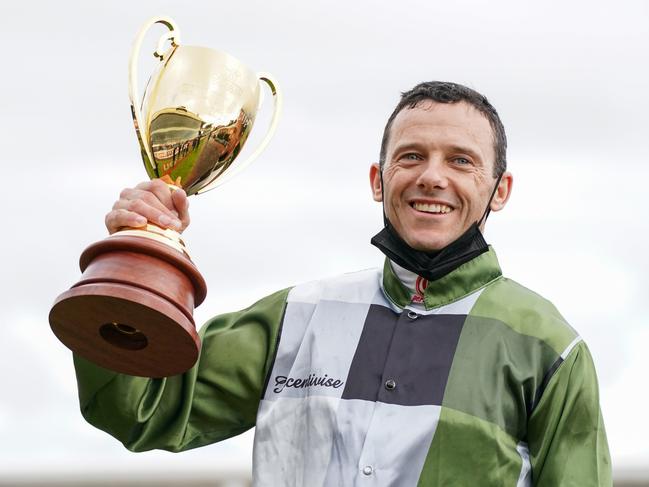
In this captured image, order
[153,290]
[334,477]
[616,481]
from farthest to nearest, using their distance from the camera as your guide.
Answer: [616,481] < [334,477] < [153,290]

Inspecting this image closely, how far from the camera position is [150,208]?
16.9 ft

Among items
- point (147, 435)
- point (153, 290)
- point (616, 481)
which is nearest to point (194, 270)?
point (153, 290)

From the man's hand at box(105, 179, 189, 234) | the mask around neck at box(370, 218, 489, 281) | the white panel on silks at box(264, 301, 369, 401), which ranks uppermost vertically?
the man's hand at box(105, 179, 189, 234)

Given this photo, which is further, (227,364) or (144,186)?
(227,364)

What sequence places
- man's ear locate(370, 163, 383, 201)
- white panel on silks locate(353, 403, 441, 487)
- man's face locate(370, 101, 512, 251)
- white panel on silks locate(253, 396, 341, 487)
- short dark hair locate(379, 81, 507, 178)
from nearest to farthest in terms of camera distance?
1. white panel on silks locate(353, 403, 441, 487)
2. white panel on silks locate(253, 396, 341, 487)
3. man's face locate(370, 101, 512, 251)
4. short dark hair locate(379, 81, 507, 178)
5. man's ear locate(370, 163, 383, 201)

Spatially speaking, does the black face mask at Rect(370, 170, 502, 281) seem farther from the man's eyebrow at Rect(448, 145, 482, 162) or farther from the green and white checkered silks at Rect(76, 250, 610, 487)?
the man's eyebrow at Rect(448, 145, 482, 162)

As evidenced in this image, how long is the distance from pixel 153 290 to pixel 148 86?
31.1 inches

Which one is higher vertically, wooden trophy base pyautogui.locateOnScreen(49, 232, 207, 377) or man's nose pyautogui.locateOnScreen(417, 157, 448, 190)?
man's nose pyautogui.locateOnScreen(417, 157, 448, 190)

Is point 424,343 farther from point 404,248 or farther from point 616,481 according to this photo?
point 616,481

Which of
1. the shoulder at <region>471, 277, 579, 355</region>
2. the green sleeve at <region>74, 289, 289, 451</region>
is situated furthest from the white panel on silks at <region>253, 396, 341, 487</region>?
the shoulder at <region>471, 277, 579, 355</region>

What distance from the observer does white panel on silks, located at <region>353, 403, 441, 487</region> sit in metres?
5.29

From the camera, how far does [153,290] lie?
500 centimetres

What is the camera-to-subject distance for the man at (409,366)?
17.4 feet

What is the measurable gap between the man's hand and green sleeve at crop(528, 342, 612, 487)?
1113 millimetres
